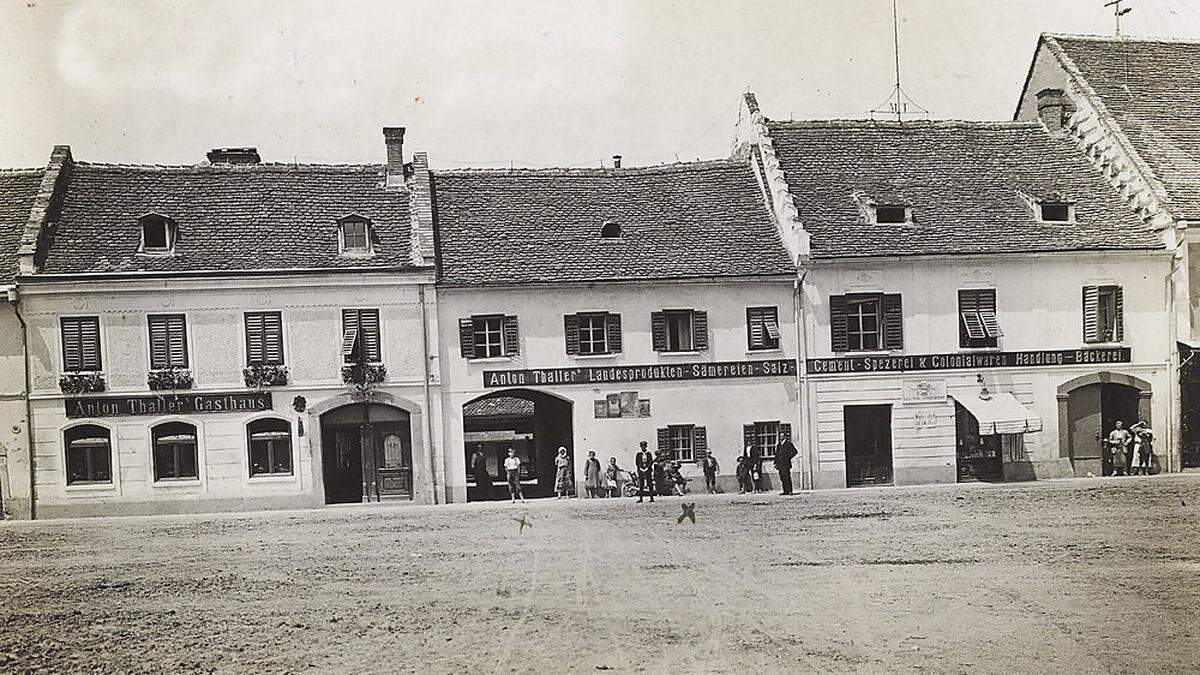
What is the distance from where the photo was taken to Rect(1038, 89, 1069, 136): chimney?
2866 cm

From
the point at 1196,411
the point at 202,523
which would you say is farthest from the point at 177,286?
the point at 1196,411

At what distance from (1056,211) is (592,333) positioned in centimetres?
1134

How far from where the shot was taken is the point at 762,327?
2459 cm

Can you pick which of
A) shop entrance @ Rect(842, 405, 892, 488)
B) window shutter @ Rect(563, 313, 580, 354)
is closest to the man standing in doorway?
shop entrance @ Rect(842, 405, 892, 488)

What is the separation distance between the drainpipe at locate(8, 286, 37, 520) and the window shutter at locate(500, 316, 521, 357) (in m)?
9.64

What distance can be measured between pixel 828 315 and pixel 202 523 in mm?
14012

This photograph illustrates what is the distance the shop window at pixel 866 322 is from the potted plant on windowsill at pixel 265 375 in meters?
12.0

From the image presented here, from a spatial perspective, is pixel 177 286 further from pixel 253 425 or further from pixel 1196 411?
pixel 1196 411

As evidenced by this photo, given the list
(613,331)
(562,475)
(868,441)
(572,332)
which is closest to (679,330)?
(613,331)

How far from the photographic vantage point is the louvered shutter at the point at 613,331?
78.7ft

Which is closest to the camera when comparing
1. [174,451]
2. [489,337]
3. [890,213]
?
[174,451]

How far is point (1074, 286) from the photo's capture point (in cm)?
2438

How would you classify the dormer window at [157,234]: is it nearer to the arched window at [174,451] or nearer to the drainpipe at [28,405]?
Result: the drainpipe at [28,405]

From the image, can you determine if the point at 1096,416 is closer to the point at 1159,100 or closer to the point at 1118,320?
the point at 1118,320
